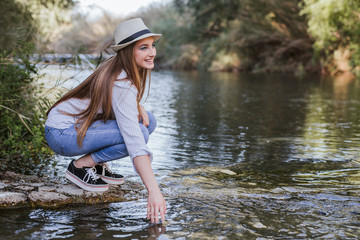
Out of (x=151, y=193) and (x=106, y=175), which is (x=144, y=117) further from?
(x=151, y=193)

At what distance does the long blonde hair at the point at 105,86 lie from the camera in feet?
10.0

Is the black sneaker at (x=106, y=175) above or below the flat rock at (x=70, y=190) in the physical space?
above

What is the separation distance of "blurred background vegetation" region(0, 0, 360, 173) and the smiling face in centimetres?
183

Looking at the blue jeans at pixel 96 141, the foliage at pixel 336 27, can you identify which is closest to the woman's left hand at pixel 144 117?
the blue jeans at pixel 96 141

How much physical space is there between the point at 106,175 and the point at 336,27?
18.1 m

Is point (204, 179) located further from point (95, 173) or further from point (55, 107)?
point (55, 107)

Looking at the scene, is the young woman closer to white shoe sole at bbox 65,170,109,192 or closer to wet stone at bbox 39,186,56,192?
white shoe sole at bbox 65,170,109,192

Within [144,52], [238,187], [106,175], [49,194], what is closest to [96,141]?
[106,175]

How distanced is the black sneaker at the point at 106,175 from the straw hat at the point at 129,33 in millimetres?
959

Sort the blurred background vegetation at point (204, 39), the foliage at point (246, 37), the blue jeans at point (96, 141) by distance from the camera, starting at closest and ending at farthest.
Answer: the blue jeans at point (96, 141), the blurred background vegetation at point (204, 39), the foliage at point (246, 37)

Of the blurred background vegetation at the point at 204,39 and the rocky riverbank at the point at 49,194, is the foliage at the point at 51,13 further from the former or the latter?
the rocky riverbank at the point at 49,194

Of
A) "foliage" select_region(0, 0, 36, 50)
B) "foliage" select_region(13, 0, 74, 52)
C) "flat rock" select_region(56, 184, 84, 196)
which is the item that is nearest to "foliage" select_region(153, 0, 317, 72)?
"foliage" select_region(13, 0, 74, 52)

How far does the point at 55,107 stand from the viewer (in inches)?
133

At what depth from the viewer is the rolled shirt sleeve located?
2.87 m
